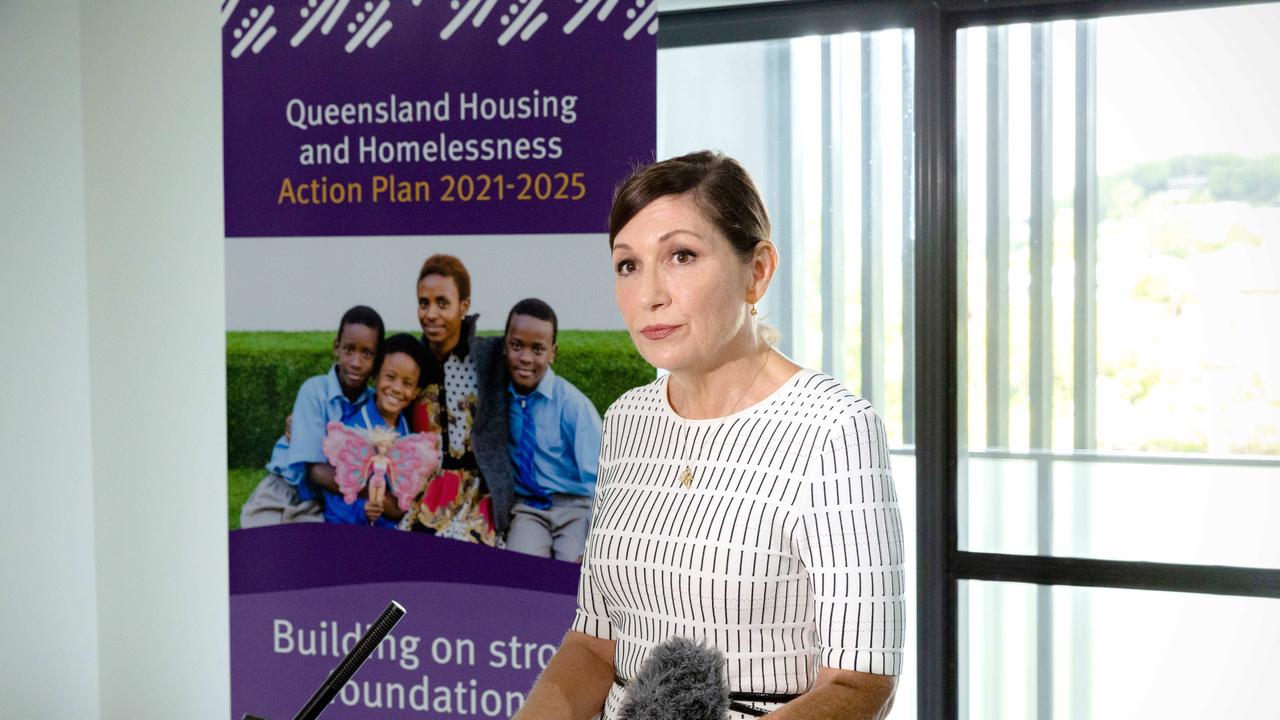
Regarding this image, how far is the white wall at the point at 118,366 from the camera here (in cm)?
382

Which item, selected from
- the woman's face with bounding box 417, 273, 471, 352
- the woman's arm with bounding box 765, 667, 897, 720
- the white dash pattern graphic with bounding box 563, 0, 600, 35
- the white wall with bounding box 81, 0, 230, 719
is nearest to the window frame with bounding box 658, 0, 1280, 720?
the white dash pattern graphic with bounding box 563, 0, 600, 35

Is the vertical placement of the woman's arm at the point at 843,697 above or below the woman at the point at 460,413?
below

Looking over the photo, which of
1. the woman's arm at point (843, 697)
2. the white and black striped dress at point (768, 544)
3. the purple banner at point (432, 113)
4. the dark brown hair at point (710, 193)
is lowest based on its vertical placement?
the woman's arm at point (843, 697)

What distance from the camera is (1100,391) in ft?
11.0

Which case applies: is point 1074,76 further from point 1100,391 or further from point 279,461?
point 279,461

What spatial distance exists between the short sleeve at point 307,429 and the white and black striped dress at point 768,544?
74.2 inches

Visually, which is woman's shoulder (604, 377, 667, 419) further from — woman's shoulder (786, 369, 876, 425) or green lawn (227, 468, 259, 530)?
green lawn (227, 468, 259, 530)

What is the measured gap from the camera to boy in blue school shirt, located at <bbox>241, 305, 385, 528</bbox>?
329 centimetres

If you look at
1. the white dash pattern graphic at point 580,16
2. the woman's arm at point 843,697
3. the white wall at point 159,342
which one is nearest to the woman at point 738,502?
the woman's arm at point 843,697

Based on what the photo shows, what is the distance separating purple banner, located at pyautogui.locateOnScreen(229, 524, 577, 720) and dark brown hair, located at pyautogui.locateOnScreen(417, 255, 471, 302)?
2.29ft

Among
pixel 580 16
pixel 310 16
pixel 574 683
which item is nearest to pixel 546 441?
pixel 580 16

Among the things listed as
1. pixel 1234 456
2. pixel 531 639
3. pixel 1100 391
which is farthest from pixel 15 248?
pixel 1234 456

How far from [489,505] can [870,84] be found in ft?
5.57

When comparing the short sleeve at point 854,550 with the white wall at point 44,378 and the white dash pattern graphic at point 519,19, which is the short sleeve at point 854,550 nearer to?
the white dash pattern graphic at point 519,19
